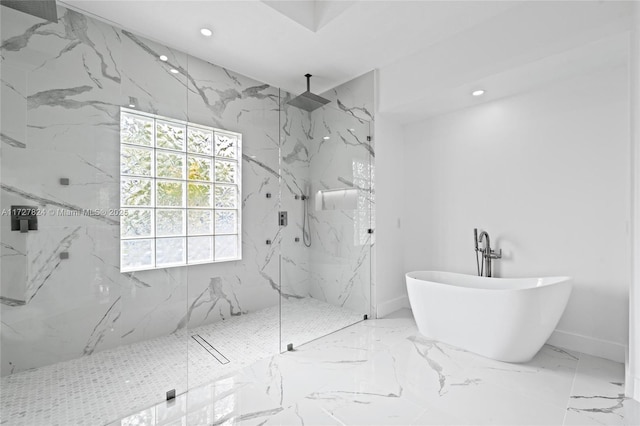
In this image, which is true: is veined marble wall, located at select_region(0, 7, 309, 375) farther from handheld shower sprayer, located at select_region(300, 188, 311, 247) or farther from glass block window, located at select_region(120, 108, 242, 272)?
handheld shower sprayer, located at select_region(300, 188, 311, 247)

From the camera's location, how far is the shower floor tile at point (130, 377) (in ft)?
5.29

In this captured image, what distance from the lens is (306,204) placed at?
2709 millimetres

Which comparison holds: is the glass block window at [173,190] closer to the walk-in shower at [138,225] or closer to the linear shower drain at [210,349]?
the walk-in shower at [138,225]

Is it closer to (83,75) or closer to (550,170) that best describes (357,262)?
(550,170)

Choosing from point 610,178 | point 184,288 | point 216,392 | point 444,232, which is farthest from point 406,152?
point 216,392

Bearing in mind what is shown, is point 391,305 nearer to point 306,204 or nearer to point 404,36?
point 306,204

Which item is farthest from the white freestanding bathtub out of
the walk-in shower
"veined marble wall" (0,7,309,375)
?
"veined marble wall" (0,7,309,375)

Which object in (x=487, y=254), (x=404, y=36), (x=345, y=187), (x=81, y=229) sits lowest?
(x=487, y=254)

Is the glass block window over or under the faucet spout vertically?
over

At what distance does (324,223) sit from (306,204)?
0.26 metres

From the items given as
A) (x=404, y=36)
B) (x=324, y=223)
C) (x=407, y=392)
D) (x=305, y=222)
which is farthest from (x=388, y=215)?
(x=407, y=392)

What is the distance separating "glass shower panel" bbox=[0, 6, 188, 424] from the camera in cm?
151

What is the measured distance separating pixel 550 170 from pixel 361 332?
84.5 inches

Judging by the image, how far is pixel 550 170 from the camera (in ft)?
8.20
